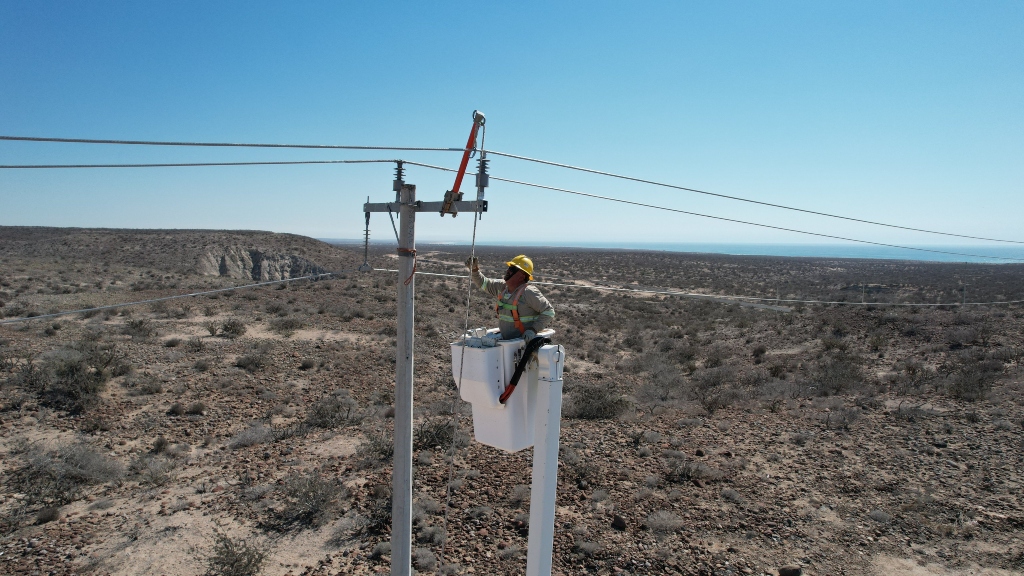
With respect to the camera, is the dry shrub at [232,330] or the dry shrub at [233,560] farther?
the dry shrub at [232,330]

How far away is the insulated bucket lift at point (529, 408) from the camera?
379cm

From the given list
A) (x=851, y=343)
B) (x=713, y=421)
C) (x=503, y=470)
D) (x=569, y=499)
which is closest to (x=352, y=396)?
(x=503, y=470)

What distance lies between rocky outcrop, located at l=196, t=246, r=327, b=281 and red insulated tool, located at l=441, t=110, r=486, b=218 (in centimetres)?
4053

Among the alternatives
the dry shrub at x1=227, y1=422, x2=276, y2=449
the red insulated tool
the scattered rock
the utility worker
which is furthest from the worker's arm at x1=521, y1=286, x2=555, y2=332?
the dry shrub at x1=227, y1=422, x2=276, y2=449

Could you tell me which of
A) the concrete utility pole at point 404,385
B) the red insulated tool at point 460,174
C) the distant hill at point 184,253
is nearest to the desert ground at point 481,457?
the concrete utility pole at point 404,385

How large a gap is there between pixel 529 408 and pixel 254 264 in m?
47.2

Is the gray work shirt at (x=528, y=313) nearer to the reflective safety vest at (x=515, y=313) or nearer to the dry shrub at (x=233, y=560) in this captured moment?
the reflective safety vest at (x=515, y=313)

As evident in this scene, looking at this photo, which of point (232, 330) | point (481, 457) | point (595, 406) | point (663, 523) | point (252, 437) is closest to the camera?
A: point (663, 523)

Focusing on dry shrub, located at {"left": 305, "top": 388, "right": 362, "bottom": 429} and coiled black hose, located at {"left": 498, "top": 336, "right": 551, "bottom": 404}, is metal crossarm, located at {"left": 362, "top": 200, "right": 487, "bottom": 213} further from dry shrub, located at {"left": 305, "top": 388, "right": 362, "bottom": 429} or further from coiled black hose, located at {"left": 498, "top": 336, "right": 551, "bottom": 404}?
dry shrub, located at {"left": 305, "top": 388, "right": 362, "bottom": 429}

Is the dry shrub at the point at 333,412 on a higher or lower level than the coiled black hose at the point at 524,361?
lower

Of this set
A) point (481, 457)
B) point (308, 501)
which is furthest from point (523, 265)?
point (481, 457)

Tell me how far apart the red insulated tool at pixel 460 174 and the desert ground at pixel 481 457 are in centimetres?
211

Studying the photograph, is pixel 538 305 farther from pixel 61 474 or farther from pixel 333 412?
pixel 333 412

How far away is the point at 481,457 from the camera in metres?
9.03
